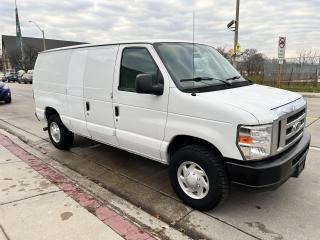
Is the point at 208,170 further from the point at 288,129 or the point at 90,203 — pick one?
the point at 90,203

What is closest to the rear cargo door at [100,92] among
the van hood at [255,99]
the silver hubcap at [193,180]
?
the silver hubcap at [193,180]

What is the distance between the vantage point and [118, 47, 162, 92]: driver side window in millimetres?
4199

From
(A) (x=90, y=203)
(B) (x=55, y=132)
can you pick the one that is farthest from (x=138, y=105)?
(B) (x=55, y=132)

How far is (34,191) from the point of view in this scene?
4402 millimetres

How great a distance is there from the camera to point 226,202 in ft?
13.3

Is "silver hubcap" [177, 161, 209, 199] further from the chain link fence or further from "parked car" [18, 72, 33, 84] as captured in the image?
"parked car" [18, 72, 33, 84]

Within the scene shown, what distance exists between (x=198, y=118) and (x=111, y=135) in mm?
1787

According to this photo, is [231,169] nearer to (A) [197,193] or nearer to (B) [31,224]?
(A) [197,193]

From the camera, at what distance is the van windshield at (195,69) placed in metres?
3.94

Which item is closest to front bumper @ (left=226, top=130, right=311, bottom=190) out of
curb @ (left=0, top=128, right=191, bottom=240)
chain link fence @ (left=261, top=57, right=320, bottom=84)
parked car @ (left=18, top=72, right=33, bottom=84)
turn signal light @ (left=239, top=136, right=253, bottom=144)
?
turn signal light @ (left=239, top=136, right=253, bottom=144)

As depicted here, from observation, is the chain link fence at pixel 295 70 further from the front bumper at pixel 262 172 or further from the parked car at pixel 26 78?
the parked car at pixel 26 78

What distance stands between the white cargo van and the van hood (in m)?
0.01

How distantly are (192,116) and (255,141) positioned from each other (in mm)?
777

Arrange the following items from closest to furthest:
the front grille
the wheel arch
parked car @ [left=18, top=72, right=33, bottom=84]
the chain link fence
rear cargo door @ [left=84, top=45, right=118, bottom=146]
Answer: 1. the front grille
2. the wheel arch
3. rear cargo door @ [left=84, top=45, right=118, bottom=146]
4. the chain link fence
5. parked car @ [left=18, top=72, right=33, bottom=84]
